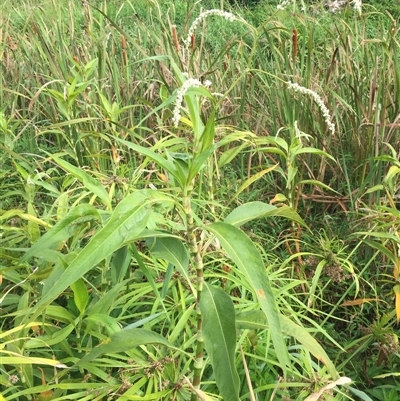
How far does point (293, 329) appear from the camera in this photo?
31.3 inches

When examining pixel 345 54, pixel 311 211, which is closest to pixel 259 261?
pixel 311 211

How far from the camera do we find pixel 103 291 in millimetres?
1092

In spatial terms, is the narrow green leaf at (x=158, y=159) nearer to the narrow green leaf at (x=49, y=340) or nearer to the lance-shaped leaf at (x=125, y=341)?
the lance-shaped leaf at (x=125, y=341)

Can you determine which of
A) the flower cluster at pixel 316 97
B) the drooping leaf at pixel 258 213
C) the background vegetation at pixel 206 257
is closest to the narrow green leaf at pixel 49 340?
the background vegetation at pixel 206 257

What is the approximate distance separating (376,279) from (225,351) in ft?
2.92

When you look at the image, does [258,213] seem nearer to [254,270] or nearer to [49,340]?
[254,270]

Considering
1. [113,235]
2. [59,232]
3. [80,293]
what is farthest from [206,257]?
[113,235]

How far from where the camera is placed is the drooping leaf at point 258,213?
82 centimetres

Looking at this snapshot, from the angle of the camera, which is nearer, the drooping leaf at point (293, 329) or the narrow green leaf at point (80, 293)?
the drooping leaf at point (293, 329)

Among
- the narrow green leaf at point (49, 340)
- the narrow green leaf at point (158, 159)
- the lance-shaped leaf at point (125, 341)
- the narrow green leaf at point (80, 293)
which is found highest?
the narrow green leaf at point (158, 159)

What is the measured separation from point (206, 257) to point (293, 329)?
0.56 meters

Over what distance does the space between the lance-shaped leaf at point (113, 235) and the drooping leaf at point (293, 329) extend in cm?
27

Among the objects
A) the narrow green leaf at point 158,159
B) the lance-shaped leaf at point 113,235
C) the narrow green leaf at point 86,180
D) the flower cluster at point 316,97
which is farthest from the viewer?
the flower cluster at point 316,97

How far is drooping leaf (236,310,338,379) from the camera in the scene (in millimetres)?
779
